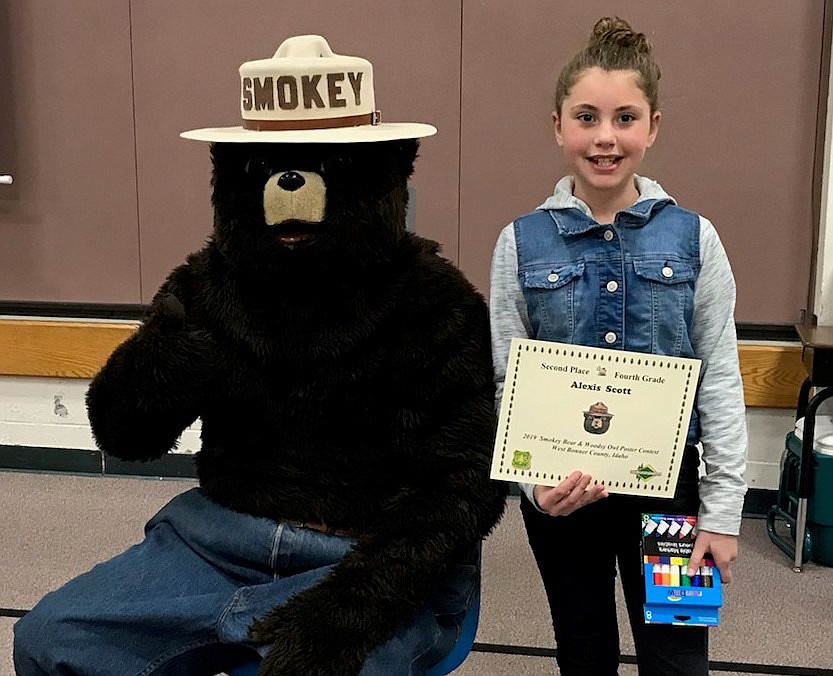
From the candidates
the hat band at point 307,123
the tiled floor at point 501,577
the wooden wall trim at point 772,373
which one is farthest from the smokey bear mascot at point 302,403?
the wooden wall trim at point 772,373

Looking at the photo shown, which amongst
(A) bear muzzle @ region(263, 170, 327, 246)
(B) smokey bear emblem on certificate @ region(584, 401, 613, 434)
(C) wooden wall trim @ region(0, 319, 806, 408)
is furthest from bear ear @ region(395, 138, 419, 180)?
(C) wooden wall trim @ region(0, 319, 806, 408)

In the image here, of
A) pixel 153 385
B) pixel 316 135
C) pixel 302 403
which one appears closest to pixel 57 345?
pixel 153 385

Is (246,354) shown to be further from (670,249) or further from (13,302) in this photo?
(13,302)

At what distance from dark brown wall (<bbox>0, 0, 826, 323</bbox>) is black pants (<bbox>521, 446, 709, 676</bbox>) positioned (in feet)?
5.07

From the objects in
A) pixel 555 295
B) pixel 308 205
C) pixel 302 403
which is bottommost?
pixel 302 403

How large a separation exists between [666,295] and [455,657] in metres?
0.63

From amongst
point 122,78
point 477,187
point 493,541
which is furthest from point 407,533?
point 122,78

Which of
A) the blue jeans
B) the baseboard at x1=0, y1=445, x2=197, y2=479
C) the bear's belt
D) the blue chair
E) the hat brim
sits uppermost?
the hat brim

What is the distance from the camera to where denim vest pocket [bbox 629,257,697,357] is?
1410mm

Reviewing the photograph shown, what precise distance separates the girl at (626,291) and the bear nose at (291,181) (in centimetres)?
32

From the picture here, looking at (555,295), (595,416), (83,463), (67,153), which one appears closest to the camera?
(595,416)

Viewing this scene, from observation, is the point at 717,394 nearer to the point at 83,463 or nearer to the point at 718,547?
the point at 718,547

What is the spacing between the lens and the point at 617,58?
4.61ft

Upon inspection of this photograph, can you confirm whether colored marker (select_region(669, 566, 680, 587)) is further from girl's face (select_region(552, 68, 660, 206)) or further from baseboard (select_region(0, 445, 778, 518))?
baseboard (select_region(0, 445, 778, 518))
